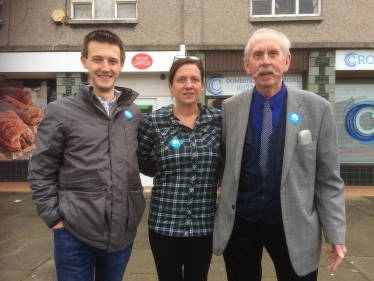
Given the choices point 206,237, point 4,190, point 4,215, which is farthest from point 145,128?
point 4,190

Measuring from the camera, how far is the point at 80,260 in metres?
2.23

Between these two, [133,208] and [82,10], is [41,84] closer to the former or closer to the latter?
[82,10]

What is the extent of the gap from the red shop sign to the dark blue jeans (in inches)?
272

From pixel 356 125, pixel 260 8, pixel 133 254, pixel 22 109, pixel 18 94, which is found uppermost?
pixel 260 8

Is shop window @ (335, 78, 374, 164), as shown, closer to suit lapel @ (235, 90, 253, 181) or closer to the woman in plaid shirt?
suit lapel @ (235, 90, 253, 181)

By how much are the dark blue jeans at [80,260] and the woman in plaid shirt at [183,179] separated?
305mm

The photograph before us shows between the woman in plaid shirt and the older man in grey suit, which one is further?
the woman in plaid shirt

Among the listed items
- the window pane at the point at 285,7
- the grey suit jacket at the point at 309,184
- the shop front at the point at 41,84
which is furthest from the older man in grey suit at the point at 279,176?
the window pane at the point at 285,7

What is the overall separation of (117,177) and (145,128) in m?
0.43

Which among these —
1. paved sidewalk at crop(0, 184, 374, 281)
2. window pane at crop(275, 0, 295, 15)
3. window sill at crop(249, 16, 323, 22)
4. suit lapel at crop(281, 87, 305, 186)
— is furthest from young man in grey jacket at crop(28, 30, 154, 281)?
window pane at crop(275, 0, 295, 15)

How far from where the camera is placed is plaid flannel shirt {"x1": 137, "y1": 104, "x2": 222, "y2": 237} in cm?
239

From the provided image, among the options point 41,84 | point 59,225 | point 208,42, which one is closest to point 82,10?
point 41,84

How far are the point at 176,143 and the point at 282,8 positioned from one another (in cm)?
777

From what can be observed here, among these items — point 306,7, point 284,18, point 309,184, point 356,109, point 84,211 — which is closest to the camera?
point 84,211
